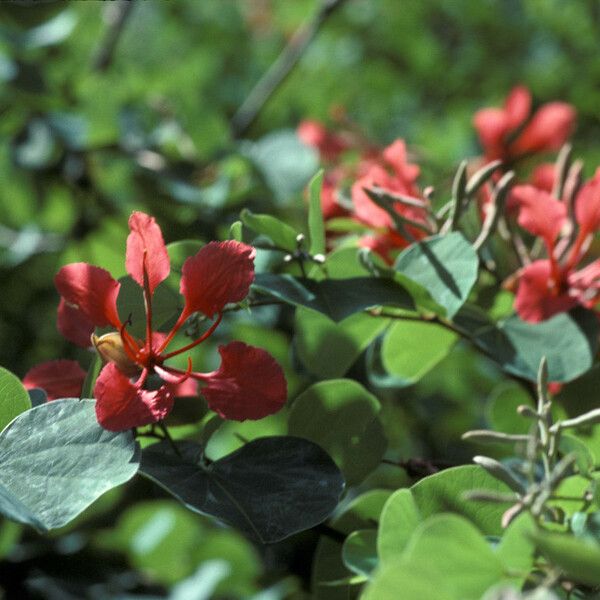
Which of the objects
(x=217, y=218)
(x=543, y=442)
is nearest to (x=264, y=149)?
(x=217, y=218)

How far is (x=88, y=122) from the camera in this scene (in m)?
1.22

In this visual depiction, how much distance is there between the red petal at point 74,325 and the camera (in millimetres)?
597

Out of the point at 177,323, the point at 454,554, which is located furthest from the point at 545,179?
the point at 454,554

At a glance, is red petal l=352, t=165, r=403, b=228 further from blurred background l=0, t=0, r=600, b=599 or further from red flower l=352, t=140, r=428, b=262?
blurred background l=0, t=0, r=600, b=599

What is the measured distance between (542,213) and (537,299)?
0.06 metres

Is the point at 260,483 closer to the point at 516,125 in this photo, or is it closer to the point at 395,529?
the point at 395,529

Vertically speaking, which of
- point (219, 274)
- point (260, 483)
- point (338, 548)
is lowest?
point (338, 548)

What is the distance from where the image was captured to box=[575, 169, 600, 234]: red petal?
0.63 metres

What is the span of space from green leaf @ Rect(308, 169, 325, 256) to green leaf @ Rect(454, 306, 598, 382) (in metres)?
0.12

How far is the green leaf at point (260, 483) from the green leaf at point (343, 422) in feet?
0.25

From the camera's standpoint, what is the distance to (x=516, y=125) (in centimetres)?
114

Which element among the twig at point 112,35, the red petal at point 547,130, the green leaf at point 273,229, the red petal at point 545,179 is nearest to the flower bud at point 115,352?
the green leaf at point 273,229

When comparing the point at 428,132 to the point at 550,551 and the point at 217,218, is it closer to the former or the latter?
the point at 217,218

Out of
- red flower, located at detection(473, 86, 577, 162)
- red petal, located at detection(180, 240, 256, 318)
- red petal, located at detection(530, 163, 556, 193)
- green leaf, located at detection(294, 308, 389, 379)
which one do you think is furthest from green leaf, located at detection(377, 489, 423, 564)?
red flower, located at detection(473, 86, 577, 162)
